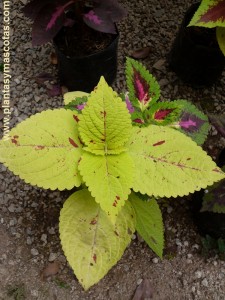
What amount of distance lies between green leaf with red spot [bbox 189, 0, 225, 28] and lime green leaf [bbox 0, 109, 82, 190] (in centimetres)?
73

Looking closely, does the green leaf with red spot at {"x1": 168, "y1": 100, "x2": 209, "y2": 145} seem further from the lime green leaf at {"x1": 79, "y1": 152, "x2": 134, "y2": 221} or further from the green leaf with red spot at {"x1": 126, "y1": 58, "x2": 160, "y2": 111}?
the lime green leaf at {"x1": 79, "y1": 152, "x2": 134, "y2": 221}

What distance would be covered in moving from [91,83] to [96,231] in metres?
0.92

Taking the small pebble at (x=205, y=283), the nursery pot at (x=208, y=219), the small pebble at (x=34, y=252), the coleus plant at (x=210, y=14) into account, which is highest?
the coleus plant at (x=210, y=14)

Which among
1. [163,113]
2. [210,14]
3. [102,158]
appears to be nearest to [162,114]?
[163,113]

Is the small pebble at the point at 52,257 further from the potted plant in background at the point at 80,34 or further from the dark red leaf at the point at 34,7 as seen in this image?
the dark red leaf at the point at 34,7

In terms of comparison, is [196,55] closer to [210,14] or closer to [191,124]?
[210,14]

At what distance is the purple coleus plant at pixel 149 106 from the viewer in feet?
3.64

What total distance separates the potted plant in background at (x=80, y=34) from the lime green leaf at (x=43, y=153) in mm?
583

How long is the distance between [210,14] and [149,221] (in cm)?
78

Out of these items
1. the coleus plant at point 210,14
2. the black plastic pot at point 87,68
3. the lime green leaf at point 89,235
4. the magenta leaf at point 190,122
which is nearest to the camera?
the lime green leaf at point 89,235

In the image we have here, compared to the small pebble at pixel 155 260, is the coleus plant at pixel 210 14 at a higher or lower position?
higher

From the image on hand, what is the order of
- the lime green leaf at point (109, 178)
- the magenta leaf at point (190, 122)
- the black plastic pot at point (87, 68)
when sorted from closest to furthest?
the lime green leaf at point (109, 178) → the magenta leaf at point (190, 122) → the black plastic pot at point (87, 68)

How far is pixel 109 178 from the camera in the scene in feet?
3.18

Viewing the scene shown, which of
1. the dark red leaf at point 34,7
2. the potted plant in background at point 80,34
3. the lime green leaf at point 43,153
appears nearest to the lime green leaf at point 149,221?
the lime green leaf at point 43,153
